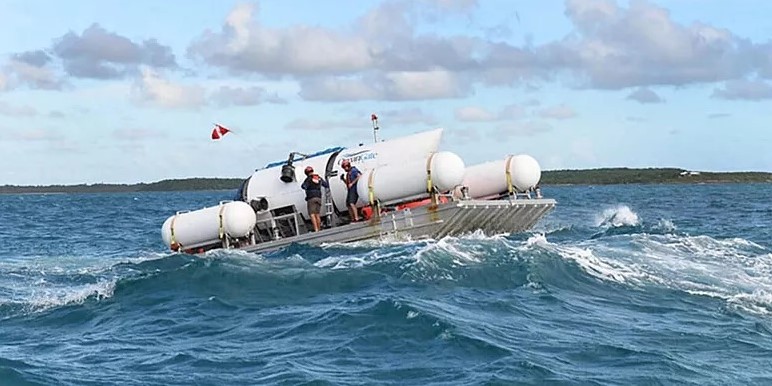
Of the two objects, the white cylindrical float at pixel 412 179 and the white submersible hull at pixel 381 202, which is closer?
the white cylindrical float at pixel 412 179

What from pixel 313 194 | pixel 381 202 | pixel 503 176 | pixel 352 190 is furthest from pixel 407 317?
pixel 503 176

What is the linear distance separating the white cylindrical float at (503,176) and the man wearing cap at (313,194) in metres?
3.70

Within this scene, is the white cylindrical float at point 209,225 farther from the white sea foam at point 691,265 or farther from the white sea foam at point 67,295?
the white sea foam at point 691,265

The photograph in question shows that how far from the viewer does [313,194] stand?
943 inches

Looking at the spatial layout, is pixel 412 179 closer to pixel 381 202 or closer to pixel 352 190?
pixel 381 202

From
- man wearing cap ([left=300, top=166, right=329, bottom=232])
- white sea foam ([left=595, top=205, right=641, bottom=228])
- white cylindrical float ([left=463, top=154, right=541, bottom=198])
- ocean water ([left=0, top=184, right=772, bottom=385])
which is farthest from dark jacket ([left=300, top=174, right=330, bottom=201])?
white sea foam ([left=595, top=205, right=641, bottom=228])

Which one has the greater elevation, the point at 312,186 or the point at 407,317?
the point at 312,186

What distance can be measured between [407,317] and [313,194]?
39.0ft

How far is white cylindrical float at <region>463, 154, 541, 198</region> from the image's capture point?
24.2 m

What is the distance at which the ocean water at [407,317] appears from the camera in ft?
34.2

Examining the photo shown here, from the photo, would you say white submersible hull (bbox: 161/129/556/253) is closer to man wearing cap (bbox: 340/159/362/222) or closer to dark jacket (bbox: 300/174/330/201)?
man wearing cap (bbox: 340/159/362/222)

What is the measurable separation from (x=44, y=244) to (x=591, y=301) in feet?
71.7

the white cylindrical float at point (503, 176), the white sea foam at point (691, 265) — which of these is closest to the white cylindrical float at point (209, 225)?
the white cylindrical float at point (503, 176)

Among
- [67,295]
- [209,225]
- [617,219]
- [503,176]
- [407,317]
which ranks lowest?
[617,219]
